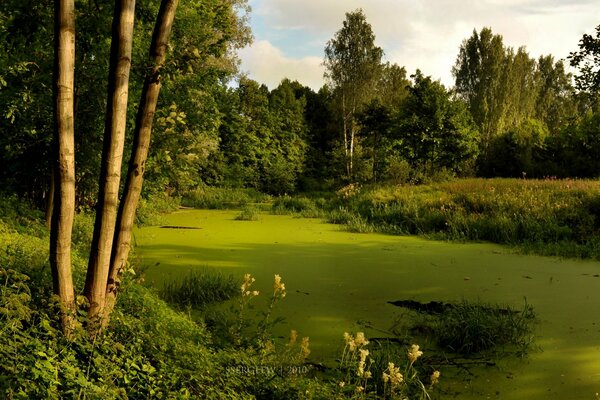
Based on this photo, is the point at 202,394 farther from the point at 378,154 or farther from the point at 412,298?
the point at 378,154

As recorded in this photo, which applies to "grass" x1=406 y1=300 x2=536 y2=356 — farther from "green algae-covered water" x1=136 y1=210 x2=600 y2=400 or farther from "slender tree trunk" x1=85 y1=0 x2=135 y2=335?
"slender tree trunk" x1=85 y1=0 x2=135 y2=335

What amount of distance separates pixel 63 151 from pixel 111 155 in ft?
0.65

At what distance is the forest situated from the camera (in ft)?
6.96

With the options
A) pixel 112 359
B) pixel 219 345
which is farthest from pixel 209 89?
pixel 112 359

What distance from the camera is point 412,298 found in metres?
4.22

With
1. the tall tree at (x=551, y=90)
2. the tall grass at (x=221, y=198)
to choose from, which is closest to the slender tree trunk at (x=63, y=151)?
the tall grass at (x=221, y=198)

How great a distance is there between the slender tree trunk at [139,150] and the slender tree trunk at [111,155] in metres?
0.16

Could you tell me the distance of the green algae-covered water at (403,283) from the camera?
2748 mm

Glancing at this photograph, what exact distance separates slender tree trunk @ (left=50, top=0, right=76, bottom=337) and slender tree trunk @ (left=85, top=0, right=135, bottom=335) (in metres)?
0.12

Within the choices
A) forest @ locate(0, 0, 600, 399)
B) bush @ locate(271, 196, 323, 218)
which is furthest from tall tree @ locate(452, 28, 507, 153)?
bush @ locate(271, 196, 323, 218)

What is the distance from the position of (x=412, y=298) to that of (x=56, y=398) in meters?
3.11

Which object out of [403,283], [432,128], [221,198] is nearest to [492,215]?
[403,283]

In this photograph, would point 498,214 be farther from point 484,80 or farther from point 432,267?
point 484,80

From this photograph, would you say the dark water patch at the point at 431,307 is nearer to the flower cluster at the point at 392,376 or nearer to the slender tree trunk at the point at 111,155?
the flower cluster at the point at 392,376
